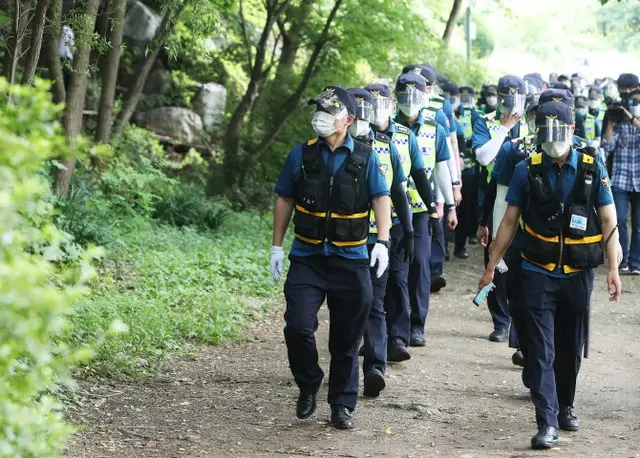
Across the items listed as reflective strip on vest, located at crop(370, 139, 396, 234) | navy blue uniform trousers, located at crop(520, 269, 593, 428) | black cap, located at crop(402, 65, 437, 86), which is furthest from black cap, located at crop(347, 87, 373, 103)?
black cap, located at crop(402, 65, 437, 86)

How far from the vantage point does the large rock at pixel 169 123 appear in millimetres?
23609

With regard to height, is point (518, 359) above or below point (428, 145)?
below

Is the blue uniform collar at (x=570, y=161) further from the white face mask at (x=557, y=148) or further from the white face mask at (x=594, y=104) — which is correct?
the white face mask at (x=594, y=104)

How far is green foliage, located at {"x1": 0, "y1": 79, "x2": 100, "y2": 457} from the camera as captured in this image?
3.54 meters

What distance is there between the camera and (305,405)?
317 inches

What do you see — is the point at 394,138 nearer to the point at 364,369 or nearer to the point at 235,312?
the point at 364,369

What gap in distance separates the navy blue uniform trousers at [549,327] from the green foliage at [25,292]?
13.3 feet

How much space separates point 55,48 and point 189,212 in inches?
176

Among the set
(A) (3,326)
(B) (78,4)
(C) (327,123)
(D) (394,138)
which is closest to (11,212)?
(A) (3,326)

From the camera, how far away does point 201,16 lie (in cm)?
1178

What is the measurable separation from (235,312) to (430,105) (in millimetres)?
2785

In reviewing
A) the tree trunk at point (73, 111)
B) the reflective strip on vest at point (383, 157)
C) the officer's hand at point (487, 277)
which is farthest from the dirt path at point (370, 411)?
the tree trunk at point (73, 111)

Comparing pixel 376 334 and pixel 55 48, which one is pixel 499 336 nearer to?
pixel 376 334

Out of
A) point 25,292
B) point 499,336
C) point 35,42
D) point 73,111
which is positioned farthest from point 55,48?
point 25,292
